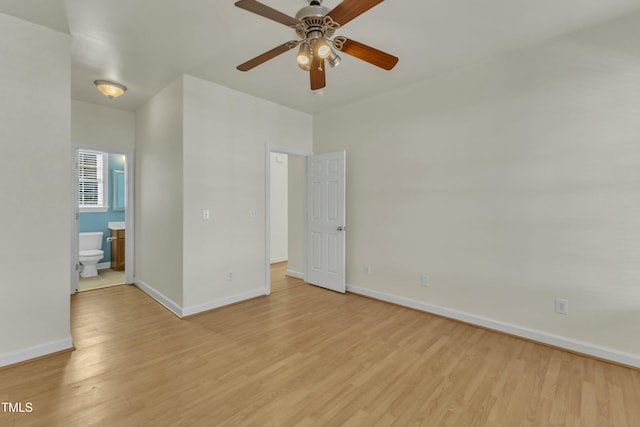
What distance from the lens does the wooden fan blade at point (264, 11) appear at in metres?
1.55

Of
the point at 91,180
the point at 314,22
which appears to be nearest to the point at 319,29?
the point at 314,22

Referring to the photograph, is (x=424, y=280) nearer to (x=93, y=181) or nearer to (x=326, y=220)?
(x=326, y=220)

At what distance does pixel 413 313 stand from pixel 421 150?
197cm

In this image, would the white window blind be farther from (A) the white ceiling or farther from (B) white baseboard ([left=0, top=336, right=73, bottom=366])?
(B) white baseboard ([left=0, top=336, right=73, bottom=366])

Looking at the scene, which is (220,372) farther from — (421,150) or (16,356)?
(421,150)

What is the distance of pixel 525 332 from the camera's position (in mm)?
2766

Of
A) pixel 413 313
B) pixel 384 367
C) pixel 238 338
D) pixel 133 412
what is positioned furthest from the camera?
pixel 413 313

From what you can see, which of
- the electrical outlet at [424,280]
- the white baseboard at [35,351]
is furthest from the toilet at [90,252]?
the electrical outlet at [424,280]

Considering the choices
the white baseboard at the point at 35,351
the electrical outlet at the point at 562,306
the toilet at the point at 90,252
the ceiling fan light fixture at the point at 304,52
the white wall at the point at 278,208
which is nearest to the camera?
the ceiling fan light fixture at the point at 304,52

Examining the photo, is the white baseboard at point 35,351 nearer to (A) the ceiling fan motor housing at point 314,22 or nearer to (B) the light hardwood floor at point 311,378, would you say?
(B) the light hardwood floor at point 311,378

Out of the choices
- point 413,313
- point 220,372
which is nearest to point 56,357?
point 220,372

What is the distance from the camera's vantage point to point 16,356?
2.29m

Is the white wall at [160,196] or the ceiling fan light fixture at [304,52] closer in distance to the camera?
the ceiling fan light fixture at [304,52]

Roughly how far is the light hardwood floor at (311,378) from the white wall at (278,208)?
325cm
